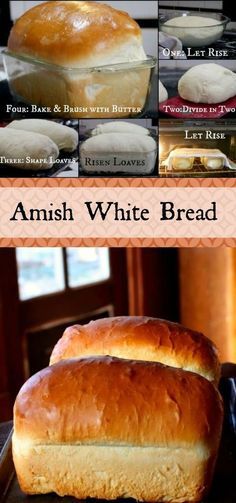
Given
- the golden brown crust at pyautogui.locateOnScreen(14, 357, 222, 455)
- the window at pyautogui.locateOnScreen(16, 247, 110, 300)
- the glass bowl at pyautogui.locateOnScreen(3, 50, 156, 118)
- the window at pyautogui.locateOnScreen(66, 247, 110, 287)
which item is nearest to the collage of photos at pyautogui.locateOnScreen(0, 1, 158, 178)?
the glass bowl at pyautogui.locateOnScreen(3, 50, 156, 118)

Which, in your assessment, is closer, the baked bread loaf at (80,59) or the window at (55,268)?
the baked bread loaf at (80,59)

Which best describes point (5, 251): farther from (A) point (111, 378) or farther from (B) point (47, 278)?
(A) point (111, 378)

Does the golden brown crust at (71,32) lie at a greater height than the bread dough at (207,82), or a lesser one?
greater

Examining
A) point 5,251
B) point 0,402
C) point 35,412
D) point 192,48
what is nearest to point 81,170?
point 192,48

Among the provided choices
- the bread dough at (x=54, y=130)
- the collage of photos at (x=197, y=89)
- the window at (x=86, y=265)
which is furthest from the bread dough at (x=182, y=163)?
Answer: the window at (x=86, y=265)

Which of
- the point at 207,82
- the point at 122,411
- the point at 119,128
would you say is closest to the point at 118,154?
the point at 119,128

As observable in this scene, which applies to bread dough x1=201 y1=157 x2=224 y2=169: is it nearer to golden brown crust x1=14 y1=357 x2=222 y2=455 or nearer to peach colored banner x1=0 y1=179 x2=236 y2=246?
peach colored banner x1=0 y1=179 x2=236 y2=246

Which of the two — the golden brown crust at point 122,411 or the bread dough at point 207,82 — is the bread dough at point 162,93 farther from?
the golden brown crust at point 122,411

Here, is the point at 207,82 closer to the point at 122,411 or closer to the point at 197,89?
→ the point at 197,89
